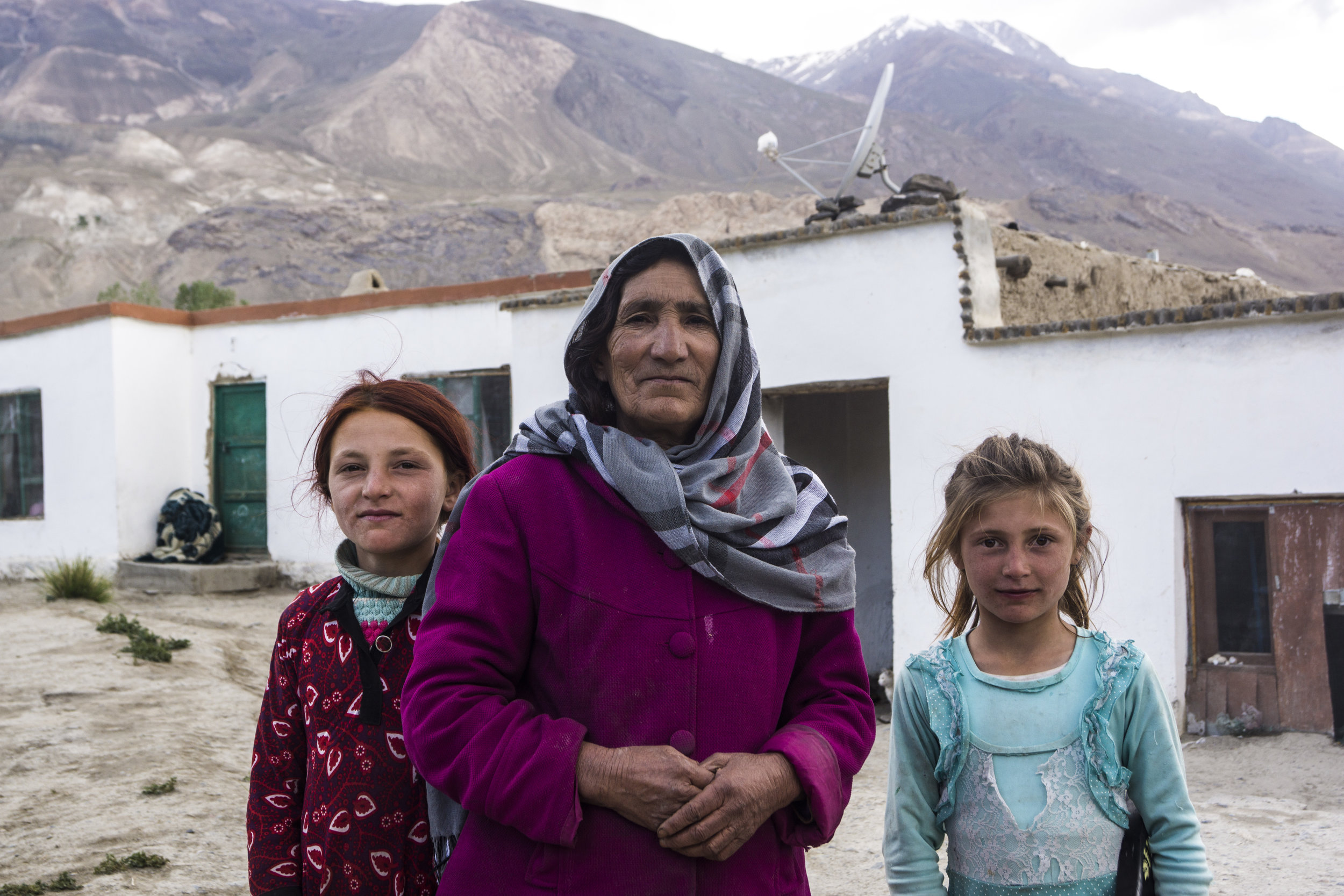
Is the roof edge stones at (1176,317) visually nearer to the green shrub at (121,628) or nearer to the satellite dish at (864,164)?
the satellite dish at (864,164)

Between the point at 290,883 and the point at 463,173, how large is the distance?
55.7 metres

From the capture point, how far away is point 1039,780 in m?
1.56

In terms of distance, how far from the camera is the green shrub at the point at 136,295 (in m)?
21.1

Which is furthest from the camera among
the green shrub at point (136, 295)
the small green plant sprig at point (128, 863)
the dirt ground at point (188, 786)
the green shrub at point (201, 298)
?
the green shrub at point (136, 295)

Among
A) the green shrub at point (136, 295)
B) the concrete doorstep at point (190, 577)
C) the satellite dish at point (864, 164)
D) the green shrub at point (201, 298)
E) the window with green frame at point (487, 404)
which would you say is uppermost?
the green shrub at point (136, 295)

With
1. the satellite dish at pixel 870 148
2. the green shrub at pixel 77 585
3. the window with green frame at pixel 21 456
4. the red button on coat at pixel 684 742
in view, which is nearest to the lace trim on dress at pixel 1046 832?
the red button on coat at pixel 684 742

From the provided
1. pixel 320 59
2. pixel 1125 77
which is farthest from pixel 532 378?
pixel 1125 77

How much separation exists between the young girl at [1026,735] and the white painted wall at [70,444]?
10326 millimetres

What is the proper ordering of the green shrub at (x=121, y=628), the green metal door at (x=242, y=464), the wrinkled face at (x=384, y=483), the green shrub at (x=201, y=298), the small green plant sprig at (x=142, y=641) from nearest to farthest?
the wrinkled face at (x=384, y=483) < the small green plant sprig at (x=142, y=641) < the green shrub at (x=121, y=628) < the green metal door at (x=242, y=464) < the green shrub at (x=201, y=298)

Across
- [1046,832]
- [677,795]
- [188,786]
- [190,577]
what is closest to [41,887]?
[188,786]

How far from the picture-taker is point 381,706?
162 centimetres

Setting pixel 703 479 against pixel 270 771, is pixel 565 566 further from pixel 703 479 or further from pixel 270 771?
pixel 270 771

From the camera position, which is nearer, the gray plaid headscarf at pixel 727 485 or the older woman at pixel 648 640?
the older woman at pixel 648 640

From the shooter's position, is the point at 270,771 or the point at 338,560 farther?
the point at 338,560
